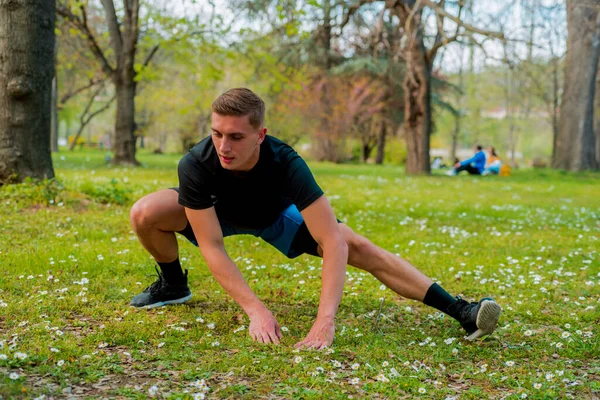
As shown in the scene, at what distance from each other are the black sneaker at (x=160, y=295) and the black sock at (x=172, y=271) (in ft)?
0.11

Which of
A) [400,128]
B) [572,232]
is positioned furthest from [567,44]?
[572,232]

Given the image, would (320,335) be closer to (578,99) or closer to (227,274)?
(227,274)

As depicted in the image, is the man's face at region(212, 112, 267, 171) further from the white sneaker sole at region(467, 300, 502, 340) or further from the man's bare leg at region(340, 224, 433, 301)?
the white sneaker sole at region(467, 300, 502, 340)

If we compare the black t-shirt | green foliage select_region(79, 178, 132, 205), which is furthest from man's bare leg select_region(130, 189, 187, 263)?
green foliage select_region(79, 178, 132, 205)

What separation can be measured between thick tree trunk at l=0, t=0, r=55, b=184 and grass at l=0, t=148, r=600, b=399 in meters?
0.46

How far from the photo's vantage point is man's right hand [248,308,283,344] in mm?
3549

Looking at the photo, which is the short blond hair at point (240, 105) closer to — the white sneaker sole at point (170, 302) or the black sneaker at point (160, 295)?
the black sneaker at point (160, 295)

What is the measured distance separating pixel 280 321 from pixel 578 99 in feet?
77.0

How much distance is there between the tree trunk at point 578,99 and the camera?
2344 centimetres

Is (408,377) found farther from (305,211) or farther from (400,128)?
(400,128)

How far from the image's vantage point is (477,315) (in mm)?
3760

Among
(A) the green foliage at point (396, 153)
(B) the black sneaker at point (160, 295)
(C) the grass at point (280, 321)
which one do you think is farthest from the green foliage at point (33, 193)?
(A) the green foliage at point (396, 153)

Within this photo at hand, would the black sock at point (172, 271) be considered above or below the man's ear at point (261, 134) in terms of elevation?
below

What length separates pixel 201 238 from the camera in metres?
3.66
